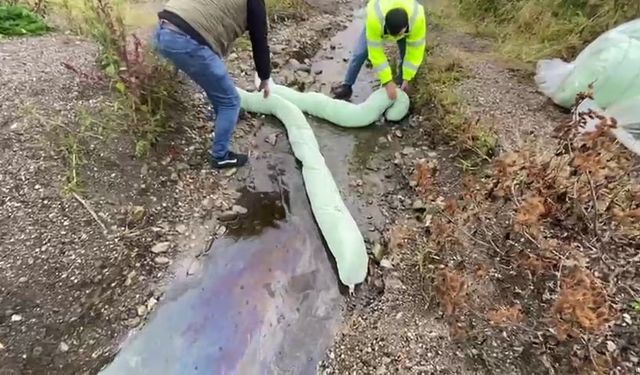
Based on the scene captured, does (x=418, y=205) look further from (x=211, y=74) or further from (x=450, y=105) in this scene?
(x=211, y=74)

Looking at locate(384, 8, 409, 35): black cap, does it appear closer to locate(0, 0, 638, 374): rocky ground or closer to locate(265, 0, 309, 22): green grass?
locate(0, 0, 638, 374): rocky ground

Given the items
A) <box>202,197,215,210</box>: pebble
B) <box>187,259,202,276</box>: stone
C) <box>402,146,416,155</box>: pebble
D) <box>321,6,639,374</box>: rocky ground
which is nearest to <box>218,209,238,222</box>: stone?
Result: <box>202,197,215,210</box>: pebble

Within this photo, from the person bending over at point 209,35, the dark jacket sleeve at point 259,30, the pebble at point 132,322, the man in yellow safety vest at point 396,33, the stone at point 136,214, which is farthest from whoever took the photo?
the man in yellow safety vest at point 396,33

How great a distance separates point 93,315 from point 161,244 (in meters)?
0.67

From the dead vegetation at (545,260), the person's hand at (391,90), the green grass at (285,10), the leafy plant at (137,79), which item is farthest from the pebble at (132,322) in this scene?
the green grass at (285,10)

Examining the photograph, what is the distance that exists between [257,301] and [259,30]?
1.91 metres

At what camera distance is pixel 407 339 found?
317 cm

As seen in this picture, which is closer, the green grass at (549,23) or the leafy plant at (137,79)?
the leafy plant at (137,79)

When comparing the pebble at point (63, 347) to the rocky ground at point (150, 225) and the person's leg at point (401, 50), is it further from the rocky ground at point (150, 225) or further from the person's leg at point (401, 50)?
the person's leg at point (401, 50)

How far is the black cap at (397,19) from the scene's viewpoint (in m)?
4.49

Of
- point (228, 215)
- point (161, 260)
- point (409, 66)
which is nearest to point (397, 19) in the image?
point (409, 66)

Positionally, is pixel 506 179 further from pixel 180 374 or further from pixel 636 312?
pixel 180 374

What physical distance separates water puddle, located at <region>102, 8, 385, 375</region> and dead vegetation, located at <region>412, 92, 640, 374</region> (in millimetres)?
787

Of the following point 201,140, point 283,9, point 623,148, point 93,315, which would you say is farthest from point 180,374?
point 283,9
